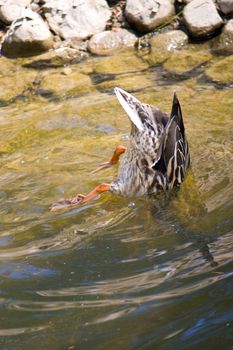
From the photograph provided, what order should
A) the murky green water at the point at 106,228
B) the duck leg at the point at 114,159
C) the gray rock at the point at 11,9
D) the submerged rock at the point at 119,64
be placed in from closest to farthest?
1. the murky green water at the point at 106,228
2. the duck leg at the point at 114,159
3. the submerged rock at the point at 119,64
4. the gray rock at the point at 11,9

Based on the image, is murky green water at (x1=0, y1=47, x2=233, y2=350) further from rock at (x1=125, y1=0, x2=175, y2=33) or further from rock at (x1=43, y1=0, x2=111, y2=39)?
rock at (x1=43, y1=0, x2=111, y2=39)

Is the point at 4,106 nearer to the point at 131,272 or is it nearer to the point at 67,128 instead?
the point at 67,128

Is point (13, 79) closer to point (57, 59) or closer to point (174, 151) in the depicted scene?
point (57, 59)

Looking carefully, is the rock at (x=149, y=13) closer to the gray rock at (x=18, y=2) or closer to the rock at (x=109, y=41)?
the rock at (x=109, y=41)

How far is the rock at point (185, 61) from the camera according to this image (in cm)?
721

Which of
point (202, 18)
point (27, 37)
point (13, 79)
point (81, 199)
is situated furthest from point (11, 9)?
point (81, 199)

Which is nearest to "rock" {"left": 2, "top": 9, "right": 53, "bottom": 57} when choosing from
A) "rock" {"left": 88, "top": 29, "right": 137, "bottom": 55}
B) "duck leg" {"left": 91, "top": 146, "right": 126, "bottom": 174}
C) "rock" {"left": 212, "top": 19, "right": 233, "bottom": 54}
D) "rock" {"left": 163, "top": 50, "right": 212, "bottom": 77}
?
"rock" {"left": 88, "top": 29, "right": 137, "bottom": 55}

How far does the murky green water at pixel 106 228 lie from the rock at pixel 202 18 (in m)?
0.67

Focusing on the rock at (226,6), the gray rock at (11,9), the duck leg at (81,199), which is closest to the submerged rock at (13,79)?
the gray rock at (11,9)

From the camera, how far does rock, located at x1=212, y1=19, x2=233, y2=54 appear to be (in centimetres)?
758

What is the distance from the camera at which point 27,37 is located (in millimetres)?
8039

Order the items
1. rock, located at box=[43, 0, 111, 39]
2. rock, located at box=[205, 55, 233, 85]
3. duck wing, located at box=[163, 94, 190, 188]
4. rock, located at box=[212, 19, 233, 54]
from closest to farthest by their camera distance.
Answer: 1. duck wing, located at box=[163, 94, 190, 188]
2. rock, located at box=[205, 55, 233, 85]
3. rock, located at box=[212, 19, 233, 54]
4. rock, located at box=[43, 0, 111, 39]

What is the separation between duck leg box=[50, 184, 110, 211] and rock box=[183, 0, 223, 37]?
3.73 m

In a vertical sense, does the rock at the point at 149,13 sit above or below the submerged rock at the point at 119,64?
above
